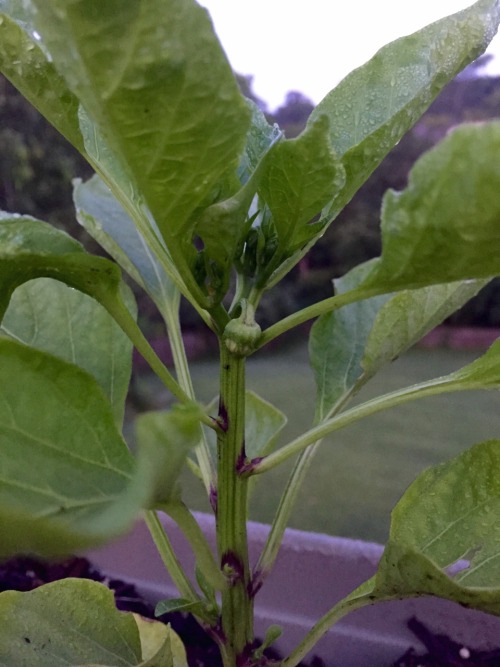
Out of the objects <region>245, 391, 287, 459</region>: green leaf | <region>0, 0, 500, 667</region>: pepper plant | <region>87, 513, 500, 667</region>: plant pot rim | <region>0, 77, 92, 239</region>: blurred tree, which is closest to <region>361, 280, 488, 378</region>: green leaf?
<region>0, 0, 500, 667</region>: pepper plant

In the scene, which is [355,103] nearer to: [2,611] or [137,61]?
[137,61]

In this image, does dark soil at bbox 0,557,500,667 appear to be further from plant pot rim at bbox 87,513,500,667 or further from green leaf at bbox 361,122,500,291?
green leaf at bbox 361,122,500,291

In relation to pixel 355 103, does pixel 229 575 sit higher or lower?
lower

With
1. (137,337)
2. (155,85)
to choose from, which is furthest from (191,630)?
(155,85)

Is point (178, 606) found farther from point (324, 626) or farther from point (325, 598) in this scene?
point (325, 598)

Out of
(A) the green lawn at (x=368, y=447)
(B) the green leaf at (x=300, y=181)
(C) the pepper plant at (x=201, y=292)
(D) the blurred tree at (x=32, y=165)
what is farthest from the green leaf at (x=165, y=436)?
(D) the blurred tree at (x=32, y=165)

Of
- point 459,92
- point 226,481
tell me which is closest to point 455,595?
point 226,481

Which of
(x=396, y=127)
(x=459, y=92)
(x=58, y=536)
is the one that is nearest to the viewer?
(x=58, y=536)
